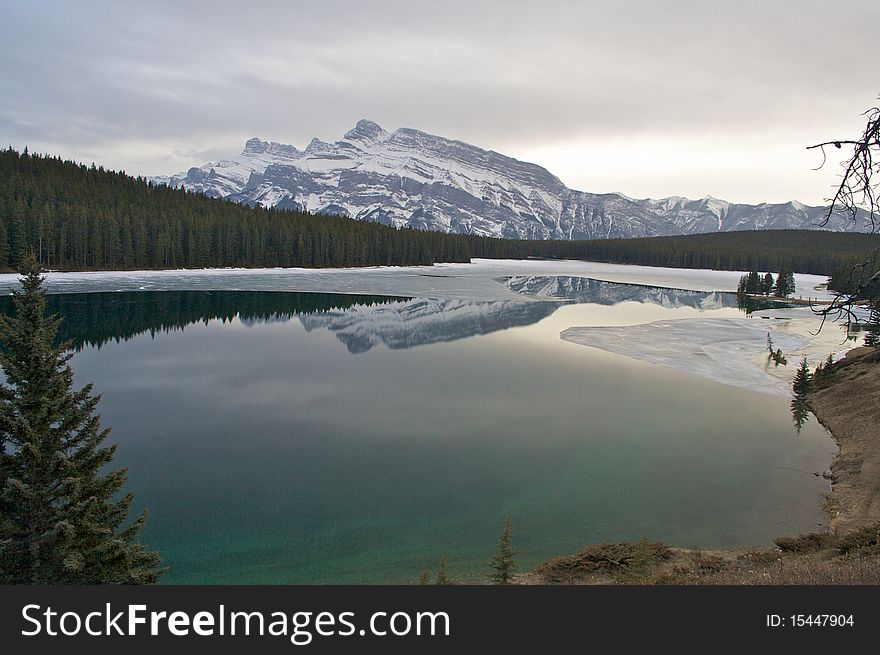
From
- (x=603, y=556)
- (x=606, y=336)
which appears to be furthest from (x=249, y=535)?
(x=606, y=336)

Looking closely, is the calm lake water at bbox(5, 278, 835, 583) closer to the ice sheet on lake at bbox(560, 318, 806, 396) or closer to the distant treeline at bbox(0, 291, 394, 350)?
the ice sheet on lake at bbox(560, 318, 806, 396)

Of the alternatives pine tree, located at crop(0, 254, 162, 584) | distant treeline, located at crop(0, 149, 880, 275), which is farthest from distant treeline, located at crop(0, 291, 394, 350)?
pine tree, located at crop(0, 254, 162, 584)

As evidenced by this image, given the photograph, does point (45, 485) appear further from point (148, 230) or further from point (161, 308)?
point (148, 230)

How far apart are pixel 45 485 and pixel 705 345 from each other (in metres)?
43.5

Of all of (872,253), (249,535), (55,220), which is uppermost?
(55,220)

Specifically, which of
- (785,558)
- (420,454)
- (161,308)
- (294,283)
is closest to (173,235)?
(294,283)

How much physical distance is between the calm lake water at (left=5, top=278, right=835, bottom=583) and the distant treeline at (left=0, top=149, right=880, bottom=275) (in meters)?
57.5

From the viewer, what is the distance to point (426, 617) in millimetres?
5688

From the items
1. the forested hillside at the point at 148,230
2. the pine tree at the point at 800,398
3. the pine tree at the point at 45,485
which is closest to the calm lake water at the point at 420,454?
the pine tree at the point at 800,398

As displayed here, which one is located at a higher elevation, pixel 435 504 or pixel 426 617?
pixel 426 617

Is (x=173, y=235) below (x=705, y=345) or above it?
above

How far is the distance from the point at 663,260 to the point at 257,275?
13048cm

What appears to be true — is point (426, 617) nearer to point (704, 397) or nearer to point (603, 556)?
point (603, 556)

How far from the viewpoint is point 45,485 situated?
9.71m
